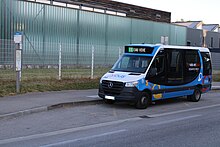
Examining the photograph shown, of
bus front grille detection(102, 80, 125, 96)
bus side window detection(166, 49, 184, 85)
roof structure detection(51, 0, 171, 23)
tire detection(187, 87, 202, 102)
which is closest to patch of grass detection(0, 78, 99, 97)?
bus front grille detection(102, 80, 125, 96)

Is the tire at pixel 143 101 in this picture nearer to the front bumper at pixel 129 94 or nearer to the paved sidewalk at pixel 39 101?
the front bumper at pixel 129 94

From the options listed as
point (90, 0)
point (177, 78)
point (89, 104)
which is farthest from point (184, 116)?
point (90, 0)

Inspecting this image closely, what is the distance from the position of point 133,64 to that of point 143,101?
151 centimetres

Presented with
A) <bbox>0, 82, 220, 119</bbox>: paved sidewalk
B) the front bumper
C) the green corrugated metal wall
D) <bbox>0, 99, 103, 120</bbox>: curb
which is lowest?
<bbox>0, 99, 103, 120</bbox>: curb

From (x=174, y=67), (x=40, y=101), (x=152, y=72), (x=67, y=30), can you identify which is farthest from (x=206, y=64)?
(x=67, y=30)

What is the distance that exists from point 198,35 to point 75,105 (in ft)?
149

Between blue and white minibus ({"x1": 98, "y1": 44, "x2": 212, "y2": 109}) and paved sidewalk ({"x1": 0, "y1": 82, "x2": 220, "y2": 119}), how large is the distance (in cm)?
113

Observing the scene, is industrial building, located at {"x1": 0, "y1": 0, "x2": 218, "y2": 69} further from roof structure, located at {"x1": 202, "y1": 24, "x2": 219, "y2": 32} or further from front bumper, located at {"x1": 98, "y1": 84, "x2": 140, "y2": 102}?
roof structure, located at {"x1": 202, "y1": 24, "x2": 219, "y2": 32}

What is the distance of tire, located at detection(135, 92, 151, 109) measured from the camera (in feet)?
39.2

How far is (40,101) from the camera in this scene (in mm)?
12328

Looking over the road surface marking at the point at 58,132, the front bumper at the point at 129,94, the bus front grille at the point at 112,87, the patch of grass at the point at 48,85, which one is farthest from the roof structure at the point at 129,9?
the road surface marking at the point at 58,132

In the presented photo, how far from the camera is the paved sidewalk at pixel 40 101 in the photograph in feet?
34.3

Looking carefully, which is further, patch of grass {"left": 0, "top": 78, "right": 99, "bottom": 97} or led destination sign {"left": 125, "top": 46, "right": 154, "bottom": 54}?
patch of grass {"left": 0, "top": 78, "right": 99, "bottom": 97}

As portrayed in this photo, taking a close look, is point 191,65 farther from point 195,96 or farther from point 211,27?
point 211,27
